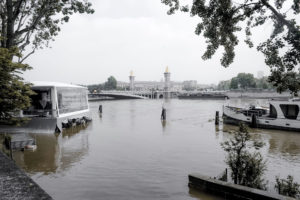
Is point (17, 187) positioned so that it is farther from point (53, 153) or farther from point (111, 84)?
point (111, 84)

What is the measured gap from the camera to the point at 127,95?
97562 mm

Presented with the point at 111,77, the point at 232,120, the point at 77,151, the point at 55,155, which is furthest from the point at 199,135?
the point at 111,77

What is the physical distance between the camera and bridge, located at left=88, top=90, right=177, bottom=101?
92.4 meters

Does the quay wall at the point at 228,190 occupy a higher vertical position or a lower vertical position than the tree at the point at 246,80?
lower

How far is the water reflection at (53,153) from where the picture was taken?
12.3 meters

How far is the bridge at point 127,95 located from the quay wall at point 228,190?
257 feet

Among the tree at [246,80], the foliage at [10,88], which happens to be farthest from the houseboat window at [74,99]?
the tree at [246,80]

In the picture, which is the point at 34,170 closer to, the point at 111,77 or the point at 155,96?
the point at 155,96

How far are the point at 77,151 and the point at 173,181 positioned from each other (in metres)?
7.80

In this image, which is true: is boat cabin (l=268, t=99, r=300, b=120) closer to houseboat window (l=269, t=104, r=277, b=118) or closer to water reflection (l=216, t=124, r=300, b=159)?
houseboat window (l=269, t=104, r=277, b=118)

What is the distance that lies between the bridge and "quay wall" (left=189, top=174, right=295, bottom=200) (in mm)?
78391

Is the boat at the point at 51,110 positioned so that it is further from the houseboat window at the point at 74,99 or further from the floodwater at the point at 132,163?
the floodwater at the point at 132,163

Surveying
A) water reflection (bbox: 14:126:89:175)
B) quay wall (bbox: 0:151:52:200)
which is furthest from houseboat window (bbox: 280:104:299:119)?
quay wall (bbox: 0:151:52:200)

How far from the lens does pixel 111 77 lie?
179 metres
